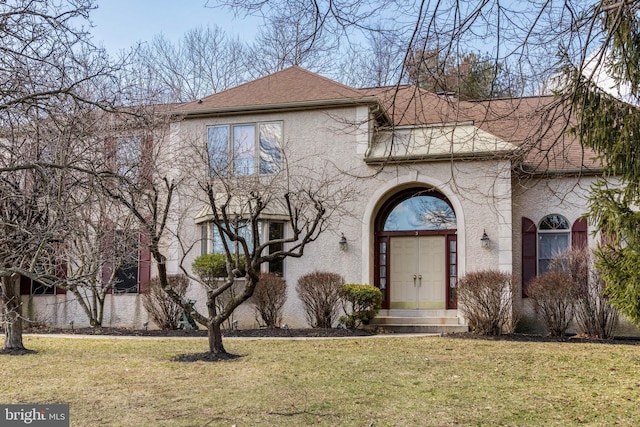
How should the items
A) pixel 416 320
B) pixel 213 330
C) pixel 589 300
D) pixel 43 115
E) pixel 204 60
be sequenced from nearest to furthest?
pixel 43 115 → pixel 213 330 → pixel 589 300 → pixel 416 320 → pixel 204 60

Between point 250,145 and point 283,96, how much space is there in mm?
1486

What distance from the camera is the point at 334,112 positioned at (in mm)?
16375

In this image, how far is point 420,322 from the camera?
15297mm

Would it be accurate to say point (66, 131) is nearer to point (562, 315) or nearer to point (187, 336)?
point (187, 336)

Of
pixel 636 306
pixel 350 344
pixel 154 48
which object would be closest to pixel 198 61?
pixel 154 48

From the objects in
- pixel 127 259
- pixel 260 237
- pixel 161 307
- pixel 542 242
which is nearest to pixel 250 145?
pixel 260 237

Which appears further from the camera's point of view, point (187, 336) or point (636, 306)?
point (187, 336)

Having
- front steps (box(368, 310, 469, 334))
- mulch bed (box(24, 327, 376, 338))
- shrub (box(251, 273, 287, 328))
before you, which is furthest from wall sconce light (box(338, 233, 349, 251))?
mulch bed (box(24, 327, 376, 338))

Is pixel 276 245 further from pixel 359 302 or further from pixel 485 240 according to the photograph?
pixel 485 240

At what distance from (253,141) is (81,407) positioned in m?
9.86

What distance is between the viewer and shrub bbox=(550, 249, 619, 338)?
13.7 m

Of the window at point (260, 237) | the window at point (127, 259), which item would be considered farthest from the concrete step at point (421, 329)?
the window at point (127, 259)

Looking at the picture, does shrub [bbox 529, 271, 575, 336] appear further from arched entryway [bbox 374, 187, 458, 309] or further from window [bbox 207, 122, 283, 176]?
window [bbox 207, 122, 283, 176]

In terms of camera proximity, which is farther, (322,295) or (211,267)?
(211,267)
